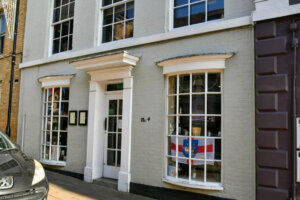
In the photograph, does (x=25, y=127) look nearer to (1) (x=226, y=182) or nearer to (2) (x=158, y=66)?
(2) (x=158, y=66)

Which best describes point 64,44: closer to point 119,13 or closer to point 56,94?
point 56,94

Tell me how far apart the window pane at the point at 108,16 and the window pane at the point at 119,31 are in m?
0.31

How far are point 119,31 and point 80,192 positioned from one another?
4154 mm

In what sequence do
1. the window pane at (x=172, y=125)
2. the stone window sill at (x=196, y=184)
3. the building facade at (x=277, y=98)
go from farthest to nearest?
the window pane at (x=172, y=125) < the stone window sill at (x=196, y=184) < the building facade at (x=277, y=98)

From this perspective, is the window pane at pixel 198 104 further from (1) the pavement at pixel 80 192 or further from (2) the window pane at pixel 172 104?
(1) the pavement at pixel 80 192

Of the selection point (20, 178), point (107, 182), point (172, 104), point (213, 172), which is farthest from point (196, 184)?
point (20, 178)

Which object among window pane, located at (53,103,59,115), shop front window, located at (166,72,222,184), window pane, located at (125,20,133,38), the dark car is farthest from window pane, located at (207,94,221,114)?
window pane, located at (53,103,59,115)

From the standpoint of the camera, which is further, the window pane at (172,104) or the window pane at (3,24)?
the window pane at (3,24)

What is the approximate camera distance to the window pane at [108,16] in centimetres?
744

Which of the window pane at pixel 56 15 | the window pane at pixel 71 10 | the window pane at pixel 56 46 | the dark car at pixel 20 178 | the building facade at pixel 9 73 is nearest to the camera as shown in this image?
the dark car at pixel 20 178

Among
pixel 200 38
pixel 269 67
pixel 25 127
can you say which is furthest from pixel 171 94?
pixel 25 127

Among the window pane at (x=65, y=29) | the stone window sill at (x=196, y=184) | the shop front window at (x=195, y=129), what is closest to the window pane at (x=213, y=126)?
the shop front window at (x=195, y=129)

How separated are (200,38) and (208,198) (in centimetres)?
320

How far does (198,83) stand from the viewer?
18.2 feet
